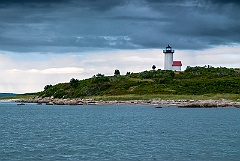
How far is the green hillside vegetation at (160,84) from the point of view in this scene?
128875 mm

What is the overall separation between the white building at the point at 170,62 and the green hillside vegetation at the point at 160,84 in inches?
151

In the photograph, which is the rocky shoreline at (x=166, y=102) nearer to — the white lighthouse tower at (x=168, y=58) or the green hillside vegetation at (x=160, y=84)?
the green hillside vegetation at (x=160, y=84)

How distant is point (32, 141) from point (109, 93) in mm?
89571

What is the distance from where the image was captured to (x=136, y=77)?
165 meters

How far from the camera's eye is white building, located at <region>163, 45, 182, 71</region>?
163m

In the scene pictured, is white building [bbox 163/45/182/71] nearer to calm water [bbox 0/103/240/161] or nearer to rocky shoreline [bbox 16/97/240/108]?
rocky shoreline [bbox 16/97/240/108]

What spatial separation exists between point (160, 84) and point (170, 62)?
3065 centimetres

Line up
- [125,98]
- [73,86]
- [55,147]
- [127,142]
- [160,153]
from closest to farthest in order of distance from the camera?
[160,153], [55,147], [127,142], [125,98], [73,86]

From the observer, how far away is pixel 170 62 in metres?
168

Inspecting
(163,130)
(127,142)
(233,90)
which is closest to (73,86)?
(233,90)

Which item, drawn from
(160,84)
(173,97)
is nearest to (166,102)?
(173,97)

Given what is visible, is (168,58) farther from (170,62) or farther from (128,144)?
(128,144)

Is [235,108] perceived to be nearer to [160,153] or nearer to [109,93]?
[109,93]

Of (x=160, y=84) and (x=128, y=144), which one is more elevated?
(x=160, y=84)
